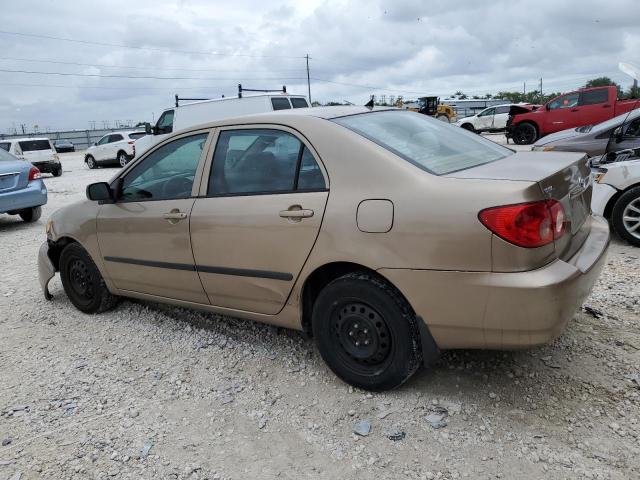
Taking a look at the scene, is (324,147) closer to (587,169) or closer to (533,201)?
(533,201)

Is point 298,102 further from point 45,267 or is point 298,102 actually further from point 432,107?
point 432,107

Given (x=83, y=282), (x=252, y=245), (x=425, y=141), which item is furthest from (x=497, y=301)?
(x=83, y=282)

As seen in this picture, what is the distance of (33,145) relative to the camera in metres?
20.5

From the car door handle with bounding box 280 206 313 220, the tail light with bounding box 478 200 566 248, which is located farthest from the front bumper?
the tail light with bounding box 478 200 566 248

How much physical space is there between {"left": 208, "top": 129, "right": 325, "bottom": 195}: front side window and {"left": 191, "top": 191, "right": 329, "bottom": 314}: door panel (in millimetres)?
71

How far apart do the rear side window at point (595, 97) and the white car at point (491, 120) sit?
819cm

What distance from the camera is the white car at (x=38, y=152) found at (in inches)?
792

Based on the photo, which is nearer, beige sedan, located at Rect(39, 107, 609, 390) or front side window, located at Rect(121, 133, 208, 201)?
beige sedan, located at Rect(39, 107, 609, 390)

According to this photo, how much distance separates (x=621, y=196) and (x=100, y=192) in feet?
15.9

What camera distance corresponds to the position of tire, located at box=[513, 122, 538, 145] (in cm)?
1853

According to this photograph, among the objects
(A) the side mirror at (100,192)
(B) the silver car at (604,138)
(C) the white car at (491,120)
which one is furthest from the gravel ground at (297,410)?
(C) the white car at (491,120)

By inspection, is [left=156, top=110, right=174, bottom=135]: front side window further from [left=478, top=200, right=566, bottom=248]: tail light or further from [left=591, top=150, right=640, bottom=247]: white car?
[left=478, top=200, right=566, bottom=248]: tail light

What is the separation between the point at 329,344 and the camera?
301 centimetres

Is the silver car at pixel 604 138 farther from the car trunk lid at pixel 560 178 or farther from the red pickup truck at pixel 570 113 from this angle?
the red pickup truck at pixel 570 113
